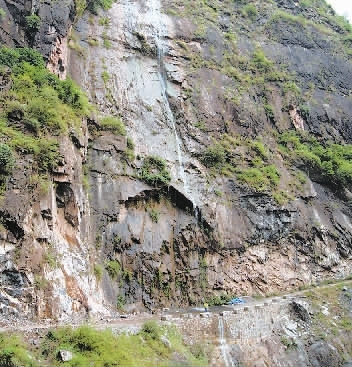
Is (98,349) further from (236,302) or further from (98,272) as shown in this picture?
(236,302)

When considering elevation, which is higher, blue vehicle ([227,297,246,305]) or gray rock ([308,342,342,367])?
gray rock ([308,342,342,367])

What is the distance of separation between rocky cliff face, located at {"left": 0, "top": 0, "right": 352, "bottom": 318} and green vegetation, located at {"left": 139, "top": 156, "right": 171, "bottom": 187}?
375 mm

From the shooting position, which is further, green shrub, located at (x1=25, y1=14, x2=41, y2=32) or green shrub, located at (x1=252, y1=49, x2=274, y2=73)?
green shrub, located at (x1=252, y1=49, x2=274, y2=73)

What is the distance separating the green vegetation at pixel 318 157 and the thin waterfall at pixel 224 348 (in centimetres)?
1403

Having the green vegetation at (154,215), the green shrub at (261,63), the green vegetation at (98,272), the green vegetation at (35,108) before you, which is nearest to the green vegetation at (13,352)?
the green vegetation at (98,272)

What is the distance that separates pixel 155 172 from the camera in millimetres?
21719


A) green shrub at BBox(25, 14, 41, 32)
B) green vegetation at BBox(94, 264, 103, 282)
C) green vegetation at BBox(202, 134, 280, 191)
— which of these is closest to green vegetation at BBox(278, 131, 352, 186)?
green vegetation at BBox(202, 134, 280, 191)

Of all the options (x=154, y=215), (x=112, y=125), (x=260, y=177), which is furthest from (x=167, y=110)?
(x=154, y=215)

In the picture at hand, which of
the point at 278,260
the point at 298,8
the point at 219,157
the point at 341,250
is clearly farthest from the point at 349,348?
the point at 298,8

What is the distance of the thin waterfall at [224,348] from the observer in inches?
624

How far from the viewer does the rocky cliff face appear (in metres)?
16.0

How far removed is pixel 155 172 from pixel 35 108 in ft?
22.2

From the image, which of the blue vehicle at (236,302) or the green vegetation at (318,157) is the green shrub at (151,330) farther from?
the green vegetation at (318,157)

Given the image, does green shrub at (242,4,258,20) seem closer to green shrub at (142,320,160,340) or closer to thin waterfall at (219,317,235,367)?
thin waterfall at (219,317,235,367)
